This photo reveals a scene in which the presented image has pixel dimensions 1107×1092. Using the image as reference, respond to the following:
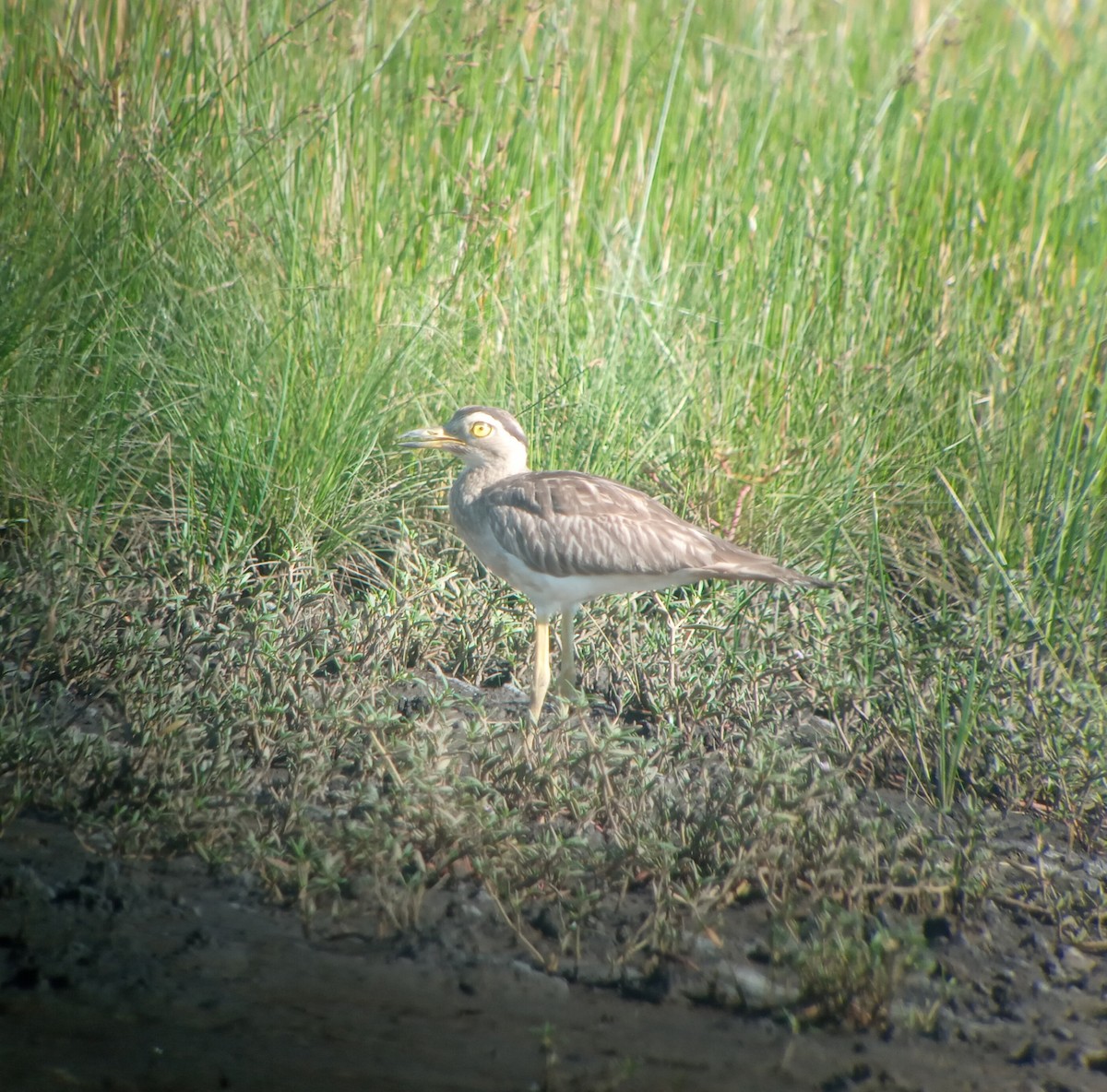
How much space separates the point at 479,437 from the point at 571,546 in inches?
26.5

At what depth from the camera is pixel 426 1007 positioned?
9.76 feet

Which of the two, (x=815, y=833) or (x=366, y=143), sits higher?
(x=366, y=143)

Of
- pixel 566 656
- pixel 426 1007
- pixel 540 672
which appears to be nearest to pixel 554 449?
pixel 566 656

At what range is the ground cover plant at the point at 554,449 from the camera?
142 inches

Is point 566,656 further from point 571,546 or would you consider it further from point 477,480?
point 477,480

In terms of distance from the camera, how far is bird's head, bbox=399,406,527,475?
4738 millimetres

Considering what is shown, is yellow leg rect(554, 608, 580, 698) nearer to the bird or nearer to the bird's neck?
the bird

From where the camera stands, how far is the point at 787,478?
532cm

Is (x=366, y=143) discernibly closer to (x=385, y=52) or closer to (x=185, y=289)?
(x=385, y=52)

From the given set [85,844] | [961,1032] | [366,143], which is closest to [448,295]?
[366,143]

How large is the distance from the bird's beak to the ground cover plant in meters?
0.29

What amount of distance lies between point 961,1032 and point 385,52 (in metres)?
4.57

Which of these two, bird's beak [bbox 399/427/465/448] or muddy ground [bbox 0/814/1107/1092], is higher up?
bird's beak [bbox 399/427/465/448]

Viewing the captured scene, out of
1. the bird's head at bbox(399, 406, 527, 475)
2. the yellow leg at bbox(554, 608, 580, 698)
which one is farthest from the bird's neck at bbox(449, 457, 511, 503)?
the yellow leg at bbox(554, 608, 580, 698)
